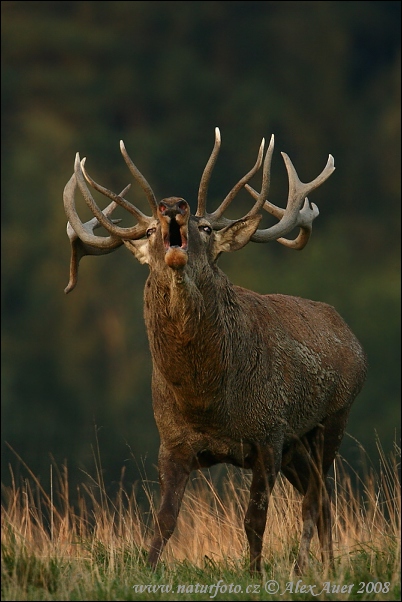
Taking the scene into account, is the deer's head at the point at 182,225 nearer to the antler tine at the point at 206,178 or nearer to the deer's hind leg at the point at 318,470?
the antler tine at the point at 206,178

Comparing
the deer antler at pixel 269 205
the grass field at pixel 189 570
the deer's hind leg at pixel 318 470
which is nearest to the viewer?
the grass field at pixel 189 570

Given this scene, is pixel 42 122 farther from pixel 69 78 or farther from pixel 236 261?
pixel 236 261

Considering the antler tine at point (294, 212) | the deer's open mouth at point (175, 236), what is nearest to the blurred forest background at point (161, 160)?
the antler tine at point (294, 212)

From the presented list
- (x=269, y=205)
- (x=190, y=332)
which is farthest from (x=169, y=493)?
(x=269, y=205)

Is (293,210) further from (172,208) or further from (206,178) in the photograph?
(172,208)

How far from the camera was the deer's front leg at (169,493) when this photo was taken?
854cm

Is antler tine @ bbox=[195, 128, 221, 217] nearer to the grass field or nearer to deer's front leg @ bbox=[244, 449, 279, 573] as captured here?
deer's front leg @ bbox=[244, 449, 279, 573]

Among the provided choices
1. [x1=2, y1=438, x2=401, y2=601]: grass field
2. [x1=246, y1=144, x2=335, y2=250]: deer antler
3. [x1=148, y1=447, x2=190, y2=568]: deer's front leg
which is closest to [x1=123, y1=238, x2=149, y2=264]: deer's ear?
[x1=246, y1=144, x2=335, y2=250]: deer antler

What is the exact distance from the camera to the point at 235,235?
8633mm

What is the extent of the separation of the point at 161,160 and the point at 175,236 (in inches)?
997

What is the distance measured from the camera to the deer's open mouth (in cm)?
802

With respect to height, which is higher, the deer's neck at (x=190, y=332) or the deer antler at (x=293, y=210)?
the deer antler at (x=293, y=210)


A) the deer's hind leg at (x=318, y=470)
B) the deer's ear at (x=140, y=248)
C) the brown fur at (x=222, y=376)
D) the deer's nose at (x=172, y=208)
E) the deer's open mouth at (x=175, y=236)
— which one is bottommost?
the deer's hind leg at (x=318, y=470)

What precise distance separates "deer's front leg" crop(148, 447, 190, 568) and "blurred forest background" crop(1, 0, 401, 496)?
53.3 ft
